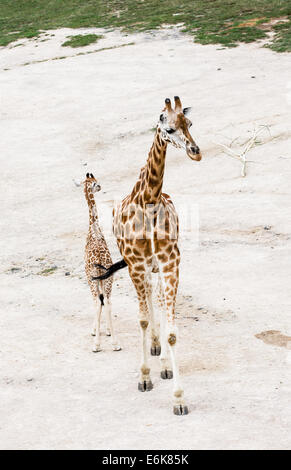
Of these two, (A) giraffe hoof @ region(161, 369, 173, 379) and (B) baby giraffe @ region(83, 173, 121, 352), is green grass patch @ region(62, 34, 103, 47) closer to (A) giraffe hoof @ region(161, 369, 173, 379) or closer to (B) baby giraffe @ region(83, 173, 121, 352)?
(B) baby giraffe @ region(83, 173, 121, 352)

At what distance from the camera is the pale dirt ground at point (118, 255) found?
9086 mm

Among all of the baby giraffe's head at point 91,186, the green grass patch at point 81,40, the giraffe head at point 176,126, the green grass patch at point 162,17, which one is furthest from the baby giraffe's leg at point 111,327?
the green grass patch at point 81,40

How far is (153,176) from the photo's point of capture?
9.09 m

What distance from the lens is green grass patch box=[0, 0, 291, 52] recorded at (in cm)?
3266

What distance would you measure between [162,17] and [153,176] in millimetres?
29929

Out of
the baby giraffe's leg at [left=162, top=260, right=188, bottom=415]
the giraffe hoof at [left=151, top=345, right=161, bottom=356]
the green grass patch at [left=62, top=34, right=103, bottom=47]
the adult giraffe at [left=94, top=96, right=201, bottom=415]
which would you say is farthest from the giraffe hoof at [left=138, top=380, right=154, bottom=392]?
the green grass patch at [left=62, top=34, right=103, bottom=47]

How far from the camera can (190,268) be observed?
14195 millimetres

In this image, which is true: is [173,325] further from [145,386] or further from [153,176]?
[153,176]

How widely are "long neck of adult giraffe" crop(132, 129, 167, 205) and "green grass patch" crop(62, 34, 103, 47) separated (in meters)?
26.6

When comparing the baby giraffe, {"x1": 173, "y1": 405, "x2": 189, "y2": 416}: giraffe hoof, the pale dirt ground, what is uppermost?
the baby giraffe

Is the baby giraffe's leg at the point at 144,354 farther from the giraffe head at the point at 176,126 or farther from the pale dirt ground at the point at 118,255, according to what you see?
the giraffe head at the point at 176,126

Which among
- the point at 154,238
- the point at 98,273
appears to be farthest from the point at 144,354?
the point at 98,273
